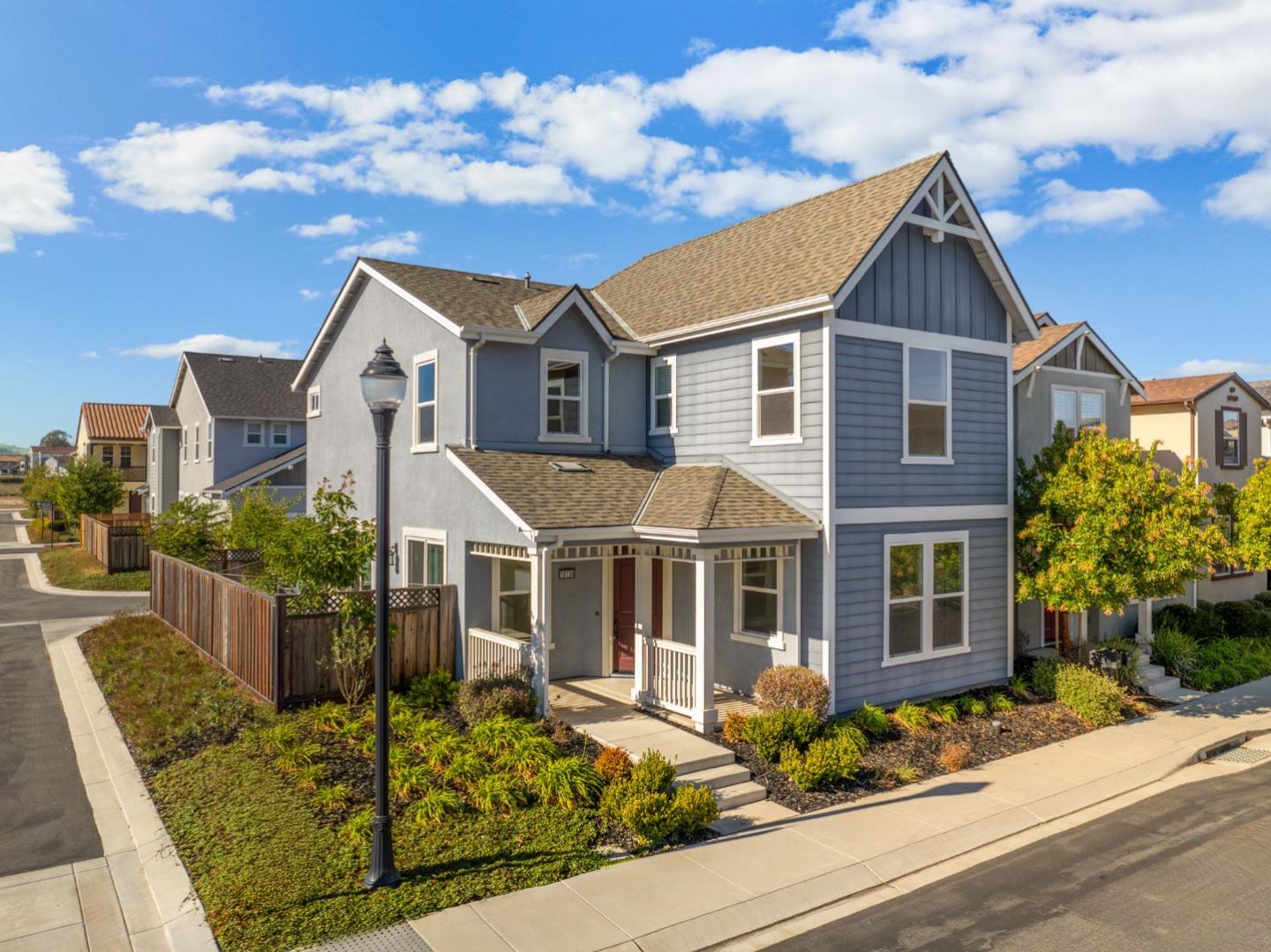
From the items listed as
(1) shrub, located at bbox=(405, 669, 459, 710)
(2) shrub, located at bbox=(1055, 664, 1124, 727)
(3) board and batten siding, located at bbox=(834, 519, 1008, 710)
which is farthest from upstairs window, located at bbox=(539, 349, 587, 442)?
(2) shrub, located at bbox=(1055, 664, 1124, 727)

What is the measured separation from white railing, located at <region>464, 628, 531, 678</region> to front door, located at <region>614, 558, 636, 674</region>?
1.95 metres

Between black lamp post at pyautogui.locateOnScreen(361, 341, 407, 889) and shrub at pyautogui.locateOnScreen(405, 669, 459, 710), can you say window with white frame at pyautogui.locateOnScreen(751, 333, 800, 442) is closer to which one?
shrub at pyautogui.locateOnScreen(405, 669, 459, 710)

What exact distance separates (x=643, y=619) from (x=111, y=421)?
57.5 metres

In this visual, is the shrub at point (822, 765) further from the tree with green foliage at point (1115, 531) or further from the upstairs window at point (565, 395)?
the upstairs window at point (565, 395)

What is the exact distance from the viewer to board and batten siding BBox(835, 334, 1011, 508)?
13.7 metres

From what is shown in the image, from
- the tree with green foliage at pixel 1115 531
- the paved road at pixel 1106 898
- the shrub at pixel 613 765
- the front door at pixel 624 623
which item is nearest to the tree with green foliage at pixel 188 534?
the front door at pixel 624 623

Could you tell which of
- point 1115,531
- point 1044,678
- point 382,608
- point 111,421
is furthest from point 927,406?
point 111,421

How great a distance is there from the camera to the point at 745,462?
1491 cm

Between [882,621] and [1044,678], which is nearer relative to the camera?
[882,621]

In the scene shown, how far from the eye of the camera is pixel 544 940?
23.5 feet

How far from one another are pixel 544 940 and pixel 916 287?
38.8 ft

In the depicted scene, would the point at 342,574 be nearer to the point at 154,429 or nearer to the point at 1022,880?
the point at 1022,880

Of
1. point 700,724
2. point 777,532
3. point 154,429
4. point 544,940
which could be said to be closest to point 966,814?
point 700,724

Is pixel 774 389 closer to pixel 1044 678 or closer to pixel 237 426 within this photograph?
pixel 1044 678
